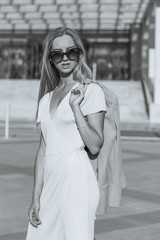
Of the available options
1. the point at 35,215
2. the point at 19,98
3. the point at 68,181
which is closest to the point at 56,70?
the point at 68,181

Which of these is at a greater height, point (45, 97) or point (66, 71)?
point (66, 71)

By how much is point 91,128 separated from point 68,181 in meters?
0.28

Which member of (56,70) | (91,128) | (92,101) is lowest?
(91,128)

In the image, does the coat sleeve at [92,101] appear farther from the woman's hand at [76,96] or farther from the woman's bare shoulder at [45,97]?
the woman's bare shoulder at [45,97]

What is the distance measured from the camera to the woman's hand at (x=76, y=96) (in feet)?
8.98

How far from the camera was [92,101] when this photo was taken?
2820mm

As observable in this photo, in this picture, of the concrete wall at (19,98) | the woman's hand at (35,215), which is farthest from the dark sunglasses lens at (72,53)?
the concrete wall at (19,98)

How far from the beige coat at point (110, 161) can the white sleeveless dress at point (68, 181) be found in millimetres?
103

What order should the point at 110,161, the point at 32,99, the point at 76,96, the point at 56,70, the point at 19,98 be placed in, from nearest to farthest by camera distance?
1. the point at 76,96
2. the point at 110,161
3. the point at 56,70
4. the point at 32,99
5. the point at 19,98

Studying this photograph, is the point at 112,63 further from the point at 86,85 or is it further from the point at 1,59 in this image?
the point at 86,85

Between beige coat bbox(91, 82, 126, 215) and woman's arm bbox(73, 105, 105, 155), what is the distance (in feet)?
0.36

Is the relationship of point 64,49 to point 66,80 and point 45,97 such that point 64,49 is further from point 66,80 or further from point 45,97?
point 45,97

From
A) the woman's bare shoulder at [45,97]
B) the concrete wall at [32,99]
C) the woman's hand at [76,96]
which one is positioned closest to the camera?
the woman's hand at [76,96]

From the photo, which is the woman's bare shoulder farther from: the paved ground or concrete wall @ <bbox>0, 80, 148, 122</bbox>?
concrete wall @ <bbox>0, 80, 148, 122</bbox>
